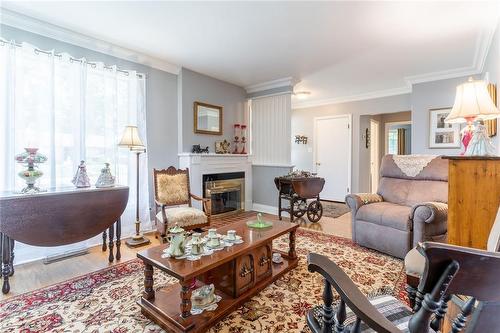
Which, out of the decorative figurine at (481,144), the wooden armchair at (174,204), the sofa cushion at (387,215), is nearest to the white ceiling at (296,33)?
the decorative figurine at (481,144)

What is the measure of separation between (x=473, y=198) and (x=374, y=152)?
193 inches

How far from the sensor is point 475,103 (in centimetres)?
177

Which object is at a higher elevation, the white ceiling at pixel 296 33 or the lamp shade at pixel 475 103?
the white ceiling at pixel 296 33

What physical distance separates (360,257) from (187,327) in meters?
1.86

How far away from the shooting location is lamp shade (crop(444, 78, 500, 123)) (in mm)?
1746

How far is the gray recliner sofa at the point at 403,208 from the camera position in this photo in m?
2.30

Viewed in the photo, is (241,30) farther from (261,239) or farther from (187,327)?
(187,327)

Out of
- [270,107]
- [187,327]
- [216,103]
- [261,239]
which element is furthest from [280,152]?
[187,327]

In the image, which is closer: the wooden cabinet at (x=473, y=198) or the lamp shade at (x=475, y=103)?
the wooden cabinet at (x=473, y=198)

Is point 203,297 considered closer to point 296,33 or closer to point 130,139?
point 130,139

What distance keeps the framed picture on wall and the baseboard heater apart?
5216 mm

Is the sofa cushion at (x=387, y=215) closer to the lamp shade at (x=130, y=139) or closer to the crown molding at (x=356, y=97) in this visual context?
the lamp shade at (x=130, y=139)

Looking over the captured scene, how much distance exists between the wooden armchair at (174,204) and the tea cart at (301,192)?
1.39 metres

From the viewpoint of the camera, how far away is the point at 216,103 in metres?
4.39
